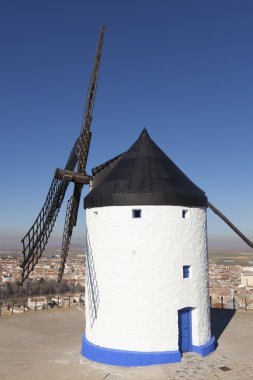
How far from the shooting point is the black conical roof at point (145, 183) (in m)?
11.3

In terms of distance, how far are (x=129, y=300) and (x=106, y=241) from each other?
6.23 ft

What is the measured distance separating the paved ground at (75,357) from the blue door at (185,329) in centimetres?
34

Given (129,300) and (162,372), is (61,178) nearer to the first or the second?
(129,300)

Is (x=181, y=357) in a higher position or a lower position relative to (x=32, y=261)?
lower

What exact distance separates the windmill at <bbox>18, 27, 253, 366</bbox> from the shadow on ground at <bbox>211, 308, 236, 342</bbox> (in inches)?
103

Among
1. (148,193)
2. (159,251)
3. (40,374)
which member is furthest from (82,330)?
(148,193)

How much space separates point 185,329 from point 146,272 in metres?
2.41

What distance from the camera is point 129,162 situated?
1292 cm

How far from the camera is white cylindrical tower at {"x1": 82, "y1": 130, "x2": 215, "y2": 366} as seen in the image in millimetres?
10906

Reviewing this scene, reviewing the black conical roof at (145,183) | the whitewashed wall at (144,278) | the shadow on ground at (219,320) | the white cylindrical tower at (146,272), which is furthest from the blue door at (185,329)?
the black conical roof at (145,183)

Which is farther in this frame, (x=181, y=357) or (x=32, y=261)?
(x=32, y=261)

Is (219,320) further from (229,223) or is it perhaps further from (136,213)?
(136,213)

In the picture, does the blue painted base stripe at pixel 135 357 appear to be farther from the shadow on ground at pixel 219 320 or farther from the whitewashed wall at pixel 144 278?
the shadow on ground at pixel 219 320

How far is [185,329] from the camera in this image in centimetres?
1162
